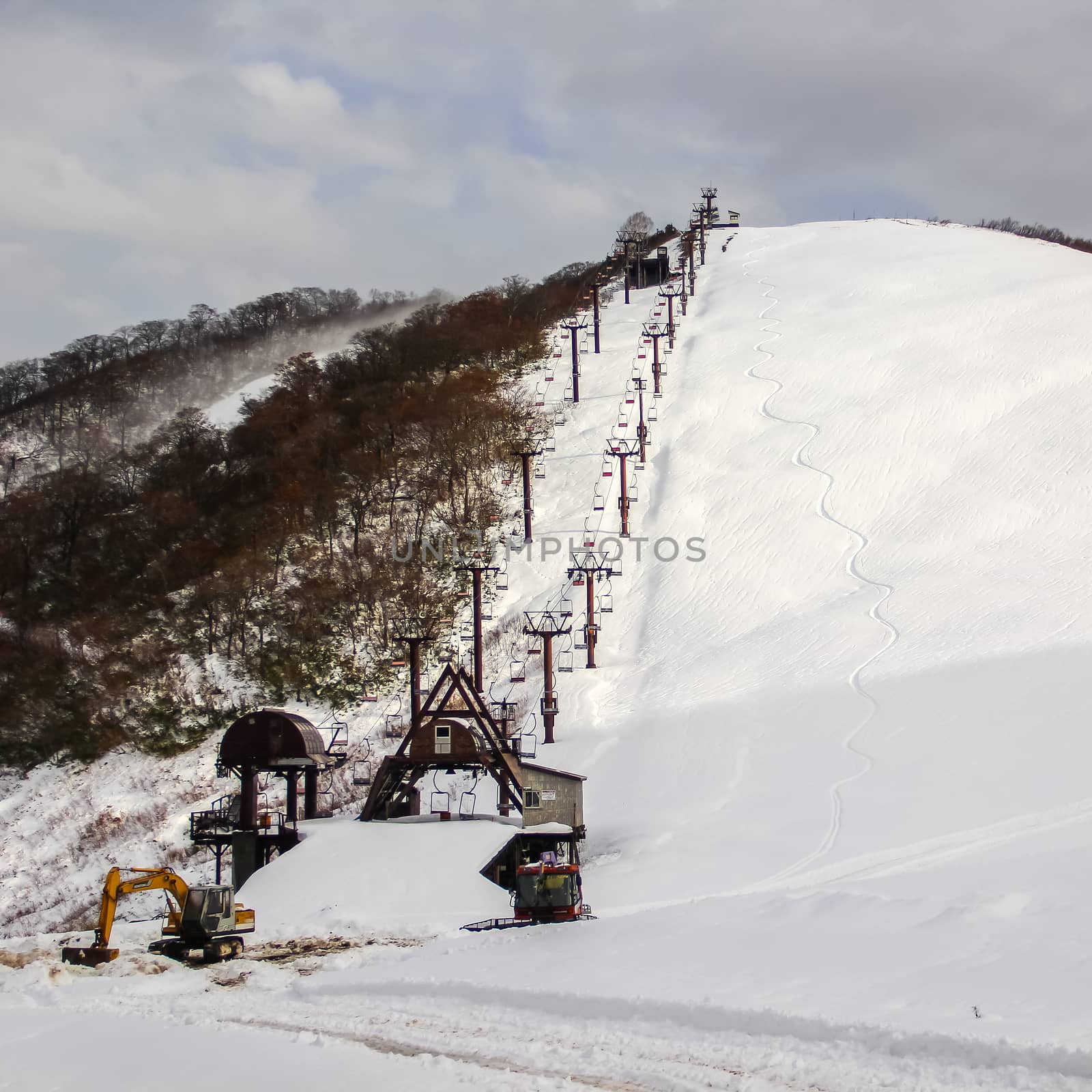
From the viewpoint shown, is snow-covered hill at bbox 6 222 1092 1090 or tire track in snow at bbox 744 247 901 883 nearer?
snow-covered hill at bbox 6 222 1092 1090

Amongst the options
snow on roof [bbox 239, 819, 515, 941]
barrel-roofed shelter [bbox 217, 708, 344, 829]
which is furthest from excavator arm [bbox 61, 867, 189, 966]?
barrel-roofed shelter [bbox 217, 708, 344, 829]

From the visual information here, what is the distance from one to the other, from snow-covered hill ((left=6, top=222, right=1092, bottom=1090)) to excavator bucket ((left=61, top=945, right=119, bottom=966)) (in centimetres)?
23

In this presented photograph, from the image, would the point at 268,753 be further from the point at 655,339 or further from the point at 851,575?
the point at 655,339

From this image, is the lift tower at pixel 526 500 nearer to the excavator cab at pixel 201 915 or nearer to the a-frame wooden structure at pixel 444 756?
the a-frame wooden structure at pixel 444 756

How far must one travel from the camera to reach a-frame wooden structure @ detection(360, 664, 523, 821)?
2958cm

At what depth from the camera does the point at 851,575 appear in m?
40.6

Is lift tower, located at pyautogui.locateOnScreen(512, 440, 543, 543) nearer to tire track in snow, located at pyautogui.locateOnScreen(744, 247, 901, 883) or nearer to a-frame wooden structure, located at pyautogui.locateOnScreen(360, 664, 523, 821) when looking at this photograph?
tire track in snow, located at pyautogui.locateOnScreen(744, 247, 901, 883)

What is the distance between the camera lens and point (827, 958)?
504 inches

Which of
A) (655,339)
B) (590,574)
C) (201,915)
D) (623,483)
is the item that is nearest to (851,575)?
(590,574)

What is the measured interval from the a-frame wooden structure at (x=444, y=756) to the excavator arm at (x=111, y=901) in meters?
11.0

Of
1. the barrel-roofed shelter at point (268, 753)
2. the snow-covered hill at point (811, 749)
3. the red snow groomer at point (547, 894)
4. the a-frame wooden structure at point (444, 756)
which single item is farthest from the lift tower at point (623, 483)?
the red snow groomer at point (547, 894)

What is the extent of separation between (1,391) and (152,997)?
93581 mm

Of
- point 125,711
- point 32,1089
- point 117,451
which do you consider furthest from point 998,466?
point 117,451

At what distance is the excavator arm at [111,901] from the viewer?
56.2 feet
